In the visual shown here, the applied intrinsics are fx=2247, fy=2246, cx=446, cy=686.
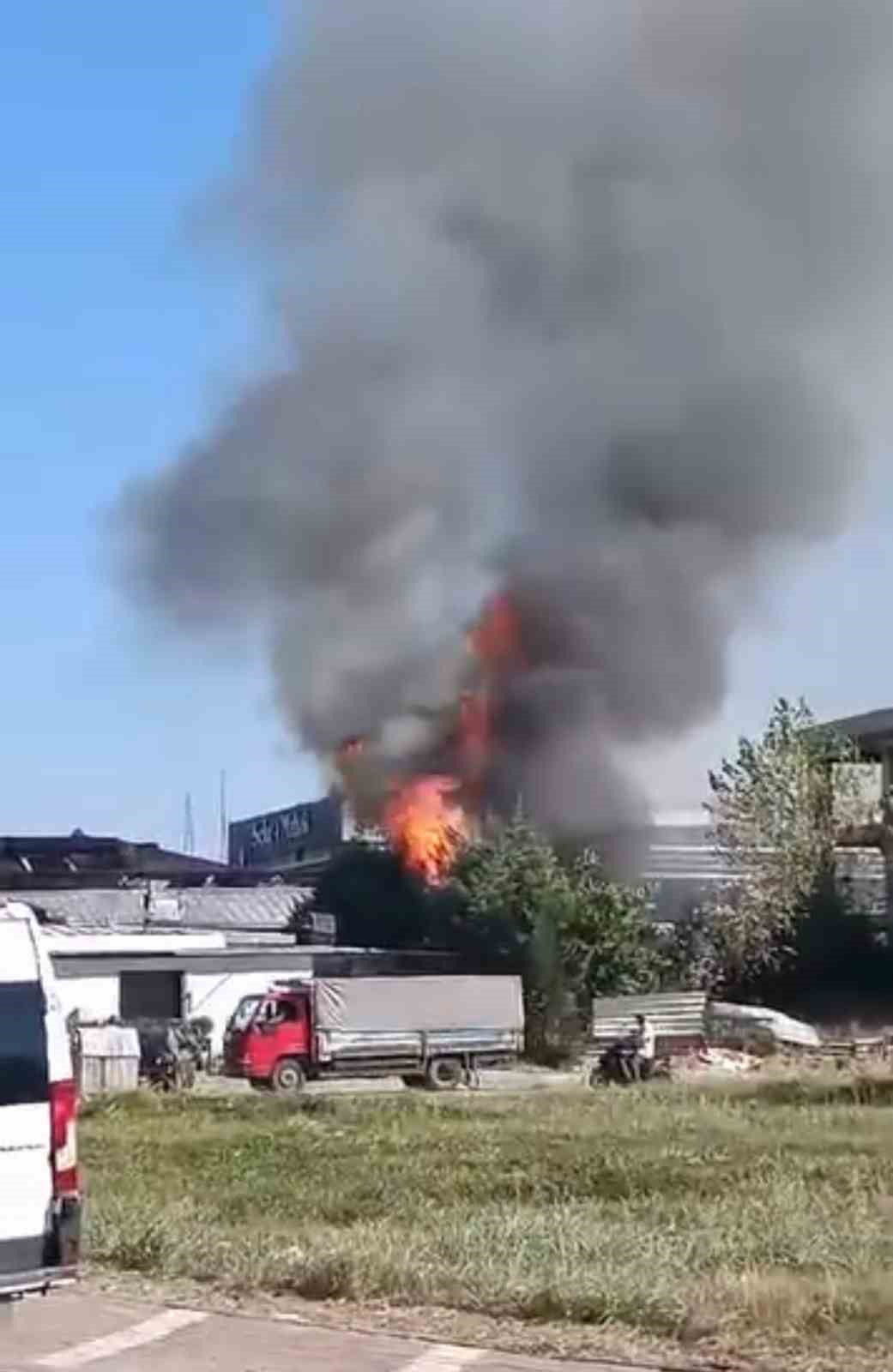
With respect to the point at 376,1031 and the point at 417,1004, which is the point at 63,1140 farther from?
the point at 417,1004

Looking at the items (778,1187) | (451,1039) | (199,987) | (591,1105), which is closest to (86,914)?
(199,987)

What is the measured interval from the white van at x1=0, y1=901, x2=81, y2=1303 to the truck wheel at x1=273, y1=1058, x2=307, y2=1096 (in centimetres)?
3384

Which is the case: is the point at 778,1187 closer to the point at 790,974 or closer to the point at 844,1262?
the point at 844,1262

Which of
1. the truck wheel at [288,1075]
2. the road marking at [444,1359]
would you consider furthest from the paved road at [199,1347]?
the truck wheel at [288,1075]

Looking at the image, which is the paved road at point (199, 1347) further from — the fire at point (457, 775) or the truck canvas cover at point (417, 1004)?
the fire at point (457, 775)

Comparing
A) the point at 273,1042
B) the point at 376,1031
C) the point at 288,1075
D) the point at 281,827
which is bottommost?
the point at 288,1075

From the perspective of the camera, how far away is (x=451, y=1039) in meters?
46.4

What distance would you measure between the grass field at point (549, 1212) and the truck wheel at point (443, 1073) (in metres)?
14.3

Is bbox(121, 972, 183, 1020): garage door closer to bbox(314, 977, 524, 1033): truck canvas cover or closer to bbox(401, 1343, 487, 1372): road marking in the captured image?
bbox(314, 977, 524, 1033): truck canvas cover

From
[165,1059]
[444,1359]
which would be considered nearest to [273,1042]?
[165,1059]

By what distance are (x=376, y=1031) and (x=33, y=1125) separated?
36780 mm

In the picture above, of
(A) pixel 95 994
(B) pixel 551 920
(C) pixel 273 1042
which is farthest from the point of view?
A: (B) pixel 551 920

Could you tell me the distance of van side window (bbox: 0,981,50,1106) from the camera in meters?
8.79

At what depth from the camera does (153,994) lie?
172ft
